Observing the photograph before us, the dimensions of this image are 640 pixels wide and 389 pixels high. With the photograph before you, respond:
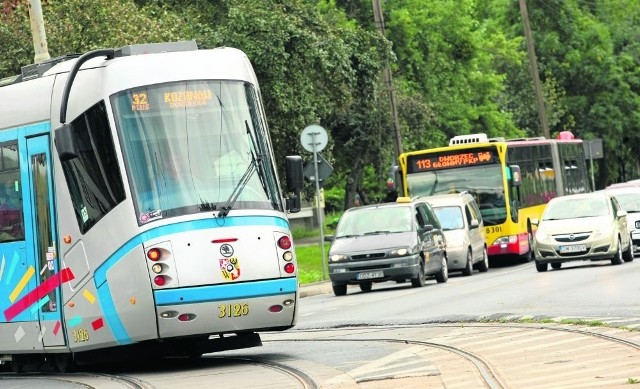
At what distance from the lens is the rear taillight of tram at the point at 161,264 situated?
52.0ft

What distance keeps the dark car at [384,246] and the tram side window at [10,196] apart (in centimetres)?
1429

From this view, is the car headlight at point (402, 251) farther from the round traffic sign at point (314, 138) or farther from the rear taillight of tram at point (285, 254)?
the rear taillight of tram at point (285, 254)

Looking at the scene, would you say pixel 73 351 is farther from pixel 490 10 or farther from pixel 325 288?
pixel 490 10

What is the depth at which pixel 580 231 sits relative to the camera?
34188mm

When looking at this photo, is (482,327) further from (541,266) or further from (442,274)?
(541,266)

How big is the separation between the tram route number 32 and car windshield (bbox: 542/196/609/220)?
19.8m

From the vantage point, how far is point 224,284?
15945 millimetres

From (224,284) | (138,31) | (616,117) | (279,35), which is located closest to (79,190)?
(224,284)

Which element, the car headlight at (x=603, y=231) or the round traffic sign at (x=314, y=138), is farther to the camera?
the round traffic sign at (x=314, y=138)

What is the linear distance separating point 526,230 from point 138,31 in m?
12.9

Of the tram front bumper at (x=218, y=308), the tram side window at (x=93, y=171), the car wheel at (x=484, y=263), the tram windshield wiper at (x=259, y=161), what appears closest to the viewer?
the tram front bumper at (x=218, y=308)

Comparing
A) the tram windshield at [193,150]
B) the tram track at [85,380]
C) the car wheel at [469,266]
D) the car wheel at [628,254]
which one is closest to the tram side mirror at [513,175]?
the car wheel at [469,266]

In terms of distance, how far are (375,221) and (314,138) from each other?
3369 millimetres

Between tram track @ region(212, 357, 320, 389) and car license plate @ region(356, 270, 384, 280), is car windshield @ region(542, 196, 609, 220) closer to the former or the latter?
car license plate @ region(356, 270, 384, 280)
